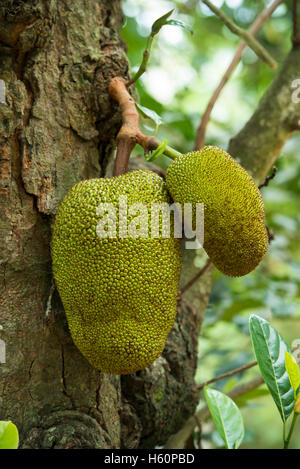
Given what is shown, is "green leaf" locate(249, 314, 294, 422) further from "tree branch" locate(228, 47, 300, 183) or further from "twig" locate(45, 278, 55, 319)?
"tree branch" locate(228, 47, 300, 183)

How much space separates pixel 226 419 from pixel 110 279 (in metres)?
0.30

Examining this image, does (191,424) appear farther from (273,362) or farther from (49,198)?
(49,198)

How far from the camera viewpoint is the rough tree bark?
83 centimetres

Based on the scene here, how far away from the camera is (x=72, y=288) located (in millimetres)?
800

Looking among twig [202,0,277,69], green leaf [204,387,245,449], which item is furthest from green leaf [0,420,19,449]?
twig [202,0,277,69]

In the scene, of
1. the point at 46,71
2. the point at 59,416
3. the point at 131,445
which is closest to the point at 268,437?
the point at 131,445

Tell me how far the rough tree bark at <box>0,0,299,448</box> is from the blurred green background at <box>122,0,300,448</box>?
6.9 inches

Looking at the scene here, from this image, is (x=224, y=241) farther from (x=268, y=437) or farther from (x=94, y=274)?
(x=268, y=437)

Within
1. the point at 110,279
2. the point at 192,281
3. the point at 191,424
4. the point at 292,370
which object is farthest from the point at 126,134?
the point at 191,424

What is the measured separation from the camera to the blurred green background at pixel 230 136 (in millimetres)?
1704

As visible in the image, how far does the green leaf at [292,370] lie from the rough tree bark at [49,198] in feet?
1.20

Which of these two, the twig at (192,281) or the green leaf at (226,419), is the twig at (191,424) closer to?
the twig at (192,281)

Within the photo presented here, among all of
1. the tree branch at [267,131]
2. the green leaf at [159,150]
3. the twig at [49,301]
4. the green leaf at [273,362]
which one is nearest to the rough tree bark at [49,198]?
the twig at [49,301]
